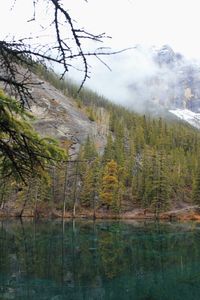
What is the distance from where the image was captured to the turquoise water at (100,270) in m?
14.6

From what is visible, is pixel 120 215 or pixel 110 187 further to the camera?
pixel 110 187

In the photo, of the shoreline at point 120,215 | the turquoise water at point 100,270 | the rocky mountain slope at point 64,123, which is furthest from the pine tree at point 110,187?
the turquoise water at point 100,270

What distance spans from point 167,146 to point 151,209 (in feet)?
143

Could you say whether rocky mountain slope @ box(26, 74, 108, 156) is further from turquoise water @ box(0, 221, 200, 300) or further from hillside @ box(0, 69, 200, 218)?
turquoise water @ box(0, 221, 200, 300)

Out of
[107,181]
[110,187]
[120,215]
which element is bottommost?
[120,215]

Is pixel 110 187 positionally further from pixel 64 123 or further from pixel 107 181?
pixel 64 123

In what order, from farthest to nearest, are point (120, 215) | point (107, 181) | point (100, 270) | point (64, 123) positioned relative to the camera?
point (64, 123) < point (107, 181) < point (120, 215) < point (100, 270)

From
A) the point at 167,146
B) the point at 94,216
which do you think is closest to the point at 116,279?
the point at 94,216

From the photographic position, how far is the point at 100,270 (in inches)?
746

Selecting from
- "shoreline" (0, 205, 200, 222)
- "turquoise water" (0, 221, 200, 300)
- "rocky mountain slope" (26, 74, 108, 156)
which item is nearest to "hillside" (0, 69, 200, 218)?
"rocky mountain slope" (26, 74, 108, 156)

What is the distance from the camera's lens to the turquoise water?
48.0 feet

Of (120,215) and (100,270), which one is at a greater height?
(100,270)

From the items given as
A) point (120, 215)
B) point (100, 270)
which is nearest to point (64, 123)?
point (120, 215)

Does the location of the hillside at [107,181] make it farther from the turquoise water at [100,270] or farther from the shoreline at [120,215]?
the turquoise water at [100,270]
